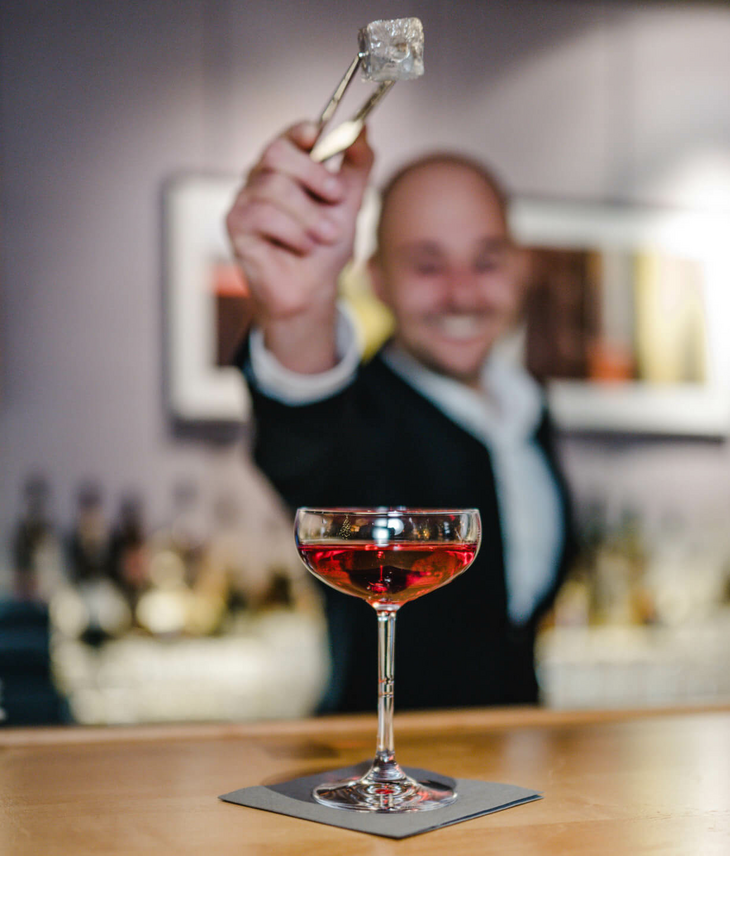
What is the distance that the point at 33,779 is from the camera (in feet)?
2.64

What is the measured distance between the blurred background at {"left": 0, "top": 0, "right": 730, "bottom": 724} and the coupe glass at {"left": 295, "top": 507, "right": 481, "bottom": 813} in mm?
1751

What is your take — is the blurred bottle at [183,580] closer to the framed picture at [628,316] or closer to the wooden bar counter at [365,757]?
the framed picture at [628,316]

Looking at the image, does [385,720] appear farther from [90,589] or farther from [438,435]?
[90,589]

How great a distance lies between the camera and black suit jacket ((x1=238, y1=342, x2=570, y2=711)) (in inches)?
92.0

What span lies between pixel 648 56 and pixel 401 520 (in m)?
2.67

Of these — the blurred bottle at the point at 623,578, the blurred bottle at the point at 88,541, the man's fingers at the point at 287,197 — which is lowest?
the blurred bottle at the point at 623,578

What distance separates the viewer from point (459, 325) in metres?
2.62

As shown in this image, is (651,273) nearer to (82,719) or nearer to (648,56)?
(648,56)

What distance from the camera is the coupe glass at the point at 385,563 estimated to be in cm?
75

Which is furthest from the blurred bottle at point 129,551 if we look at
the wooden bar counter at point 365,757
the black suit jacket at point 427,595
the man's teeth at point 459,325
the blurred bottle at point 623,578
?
the wooden bar counter at point 365,757

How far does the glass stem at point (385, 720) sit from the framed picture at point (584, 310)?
1.87 meters

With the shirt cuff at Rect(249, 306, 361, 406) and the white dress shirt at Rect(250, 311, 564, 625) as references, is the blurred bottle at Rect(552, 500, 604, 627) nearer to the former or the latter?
the white dress shirt at Rect(250, 311, 564, 625)

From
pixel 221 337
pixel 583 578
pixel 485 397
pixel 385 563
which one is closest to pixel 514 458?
pixel 485 397
